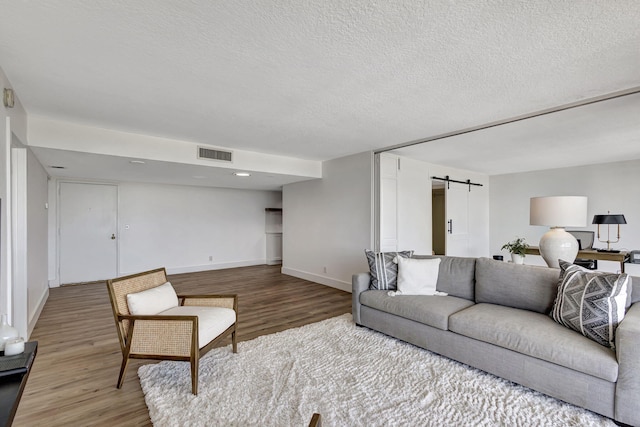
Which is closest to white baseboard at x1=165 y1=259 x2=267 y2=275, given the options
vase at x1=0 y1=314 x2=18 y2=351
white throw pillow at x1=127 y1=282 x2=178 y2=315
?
white throw pillow at x1=127 y1=282 x2=178 y2=315

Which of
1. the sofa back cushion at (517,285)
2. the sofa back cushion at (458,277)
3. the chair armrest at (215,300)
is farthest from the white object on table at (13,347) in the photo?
the sofa back cushion at (517,285)

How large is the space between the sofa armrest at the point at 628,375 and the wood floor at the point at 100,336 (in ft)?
8.88

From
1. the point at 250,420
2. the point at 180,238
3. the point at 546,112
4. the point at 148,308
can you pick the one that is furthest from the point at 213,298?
the point at 180,238

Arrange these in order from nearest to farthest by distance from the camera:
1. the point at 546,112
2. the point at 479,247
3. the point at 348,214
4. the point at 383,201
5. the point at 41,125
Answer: the point at 546,112
the point at 41,125
the point at 383,201
the point at 348,214
the point at 479,247

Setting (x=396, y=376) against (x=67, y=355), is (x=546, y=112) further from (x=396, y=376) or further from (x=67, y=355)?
(x=67, y=355)

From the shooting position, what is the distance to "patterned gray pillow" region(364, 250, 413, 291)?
133 inches

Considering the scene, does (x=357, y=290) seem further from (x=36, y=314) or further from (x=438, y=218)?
(x=438, y=218)

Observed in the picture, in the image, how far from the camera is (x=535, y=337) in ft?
7.02

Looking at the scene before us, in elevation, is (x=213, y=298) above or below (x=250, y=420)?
above

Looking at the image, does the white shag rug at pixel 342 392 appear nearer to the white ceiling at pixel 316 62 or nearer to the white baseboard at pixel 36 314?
the white baseboard at pixel 36 314

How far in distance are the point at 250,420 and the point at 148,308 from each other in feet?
4.04

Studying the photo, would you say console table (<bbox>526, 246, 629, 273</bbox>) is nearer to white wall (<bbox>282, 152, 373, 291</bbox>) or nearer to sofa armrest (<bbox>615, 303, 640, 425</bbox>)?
white wall (<bbox>282, 152, 373, 291</bbox>)

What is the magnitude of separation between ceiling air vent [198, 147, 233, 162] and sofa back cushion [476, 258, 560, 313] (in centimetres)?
362

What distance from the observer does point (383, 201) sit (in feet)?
15.8
